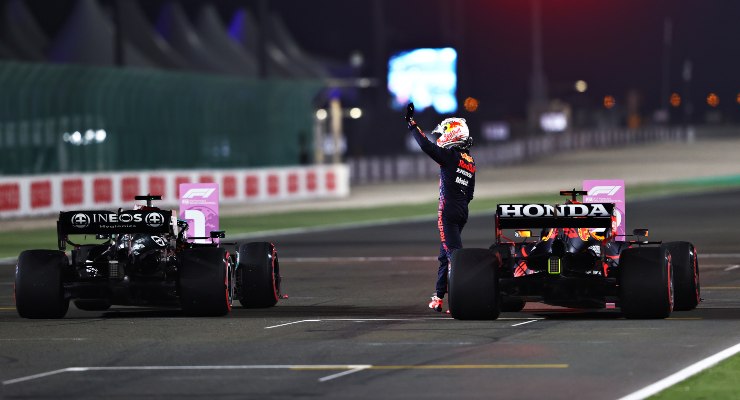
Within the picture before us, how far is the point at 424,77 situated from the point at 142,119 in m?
50.6

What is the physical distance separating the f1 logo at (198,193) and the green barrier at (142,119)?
21.1 metres

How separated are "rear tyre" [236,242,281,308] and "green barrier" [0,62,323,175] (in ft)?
71.3

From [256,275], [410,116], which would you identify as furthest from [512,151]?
[410,116]

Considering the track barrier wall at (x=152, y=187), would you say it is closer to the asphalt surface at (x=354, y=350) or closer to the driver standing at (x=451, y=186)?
the asphalt surface at (x=354, y=350)

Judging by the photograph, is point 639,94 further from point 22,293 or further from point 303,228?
point 22,293

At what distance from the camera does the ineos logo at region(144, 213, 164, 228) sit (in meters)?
15.5

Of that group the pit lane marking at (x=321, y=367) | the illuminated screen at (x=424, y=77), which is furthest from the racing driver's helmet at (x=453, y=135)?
the illuminated screen at (x=424, y=77)

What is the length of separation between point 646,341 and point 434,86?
262 ft

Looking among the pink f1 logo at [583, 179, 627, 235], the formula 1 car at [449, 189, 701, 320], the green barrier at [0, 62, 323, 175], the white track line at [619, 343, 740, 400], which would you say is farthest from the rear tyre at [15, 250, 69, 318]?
the green barrier at [0, 62, 323, 175]

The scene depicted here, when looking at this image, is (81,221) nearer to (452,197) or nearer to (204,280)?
(204,280)

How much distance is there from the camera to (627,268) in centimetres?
1448

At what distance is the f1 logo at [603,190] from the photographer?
53.0 feet

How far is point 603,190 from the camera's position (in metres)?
16.2

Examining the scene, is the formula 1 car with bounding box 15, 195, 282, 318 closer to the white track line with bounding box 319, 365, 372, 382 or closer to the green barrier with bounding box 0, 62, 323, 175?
the white track line with bounding box 319, 365, 372, 382
